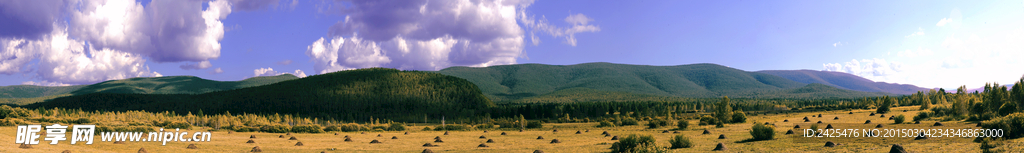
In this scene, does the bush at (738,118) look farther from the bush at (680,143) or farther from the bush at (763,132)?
the bush at (680,143)

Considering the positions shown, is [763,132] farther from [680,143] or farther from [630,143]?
[630,143]

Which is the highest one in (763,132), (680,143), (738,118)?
(763,132)

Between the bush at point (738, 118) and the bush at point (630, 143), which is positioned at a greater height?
the bush at point (630, 143)

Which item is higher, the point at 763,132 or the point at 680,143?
the point at 763,132

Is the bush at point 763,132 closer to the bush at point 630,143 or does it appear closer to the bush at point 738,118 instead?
the bush at point 630,143

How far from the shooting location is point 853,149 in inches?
1145

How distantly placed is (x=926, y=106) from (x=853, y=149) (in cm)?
12302

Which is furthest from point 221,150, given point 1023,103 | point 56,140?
point 1023,103

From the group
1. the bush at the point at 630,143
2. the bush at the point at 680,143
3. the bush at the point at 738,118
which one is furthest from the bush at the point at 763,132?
the bush at the point at 738,118

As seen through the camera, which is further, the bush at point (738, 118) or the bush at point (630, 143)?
the bush at point (738, 118)

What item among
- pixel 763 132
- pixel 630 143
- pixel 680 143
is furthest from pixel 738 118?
pixel 630 143

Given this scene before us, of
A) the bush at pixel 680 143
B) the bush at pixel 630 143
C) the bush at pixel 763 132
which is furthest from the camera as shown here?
the bush at pixel 763 132

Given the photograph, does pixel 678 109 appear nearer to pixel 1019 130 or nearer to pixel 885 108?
pixel 885 108

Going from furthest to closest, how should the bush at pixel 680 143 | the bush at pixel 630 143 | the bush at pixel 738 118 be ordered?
the bush at pixel 738 118 → the bush at pixel 680 143 → the bush at pixel 630 143
